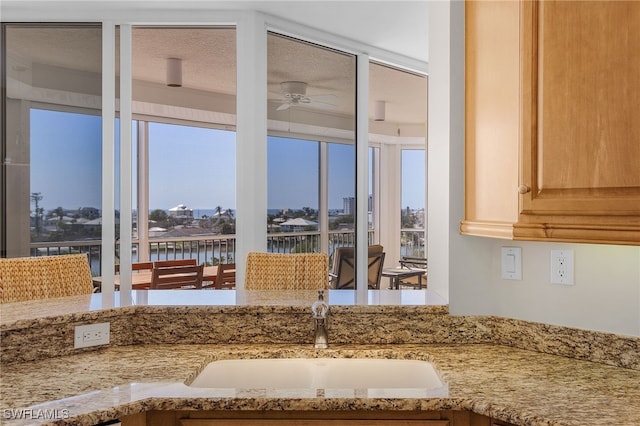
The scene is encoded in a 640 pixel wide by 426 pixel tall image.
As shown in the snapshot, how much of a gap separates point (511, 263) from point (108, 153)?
258cm

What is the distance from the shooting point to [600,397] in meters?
1.29

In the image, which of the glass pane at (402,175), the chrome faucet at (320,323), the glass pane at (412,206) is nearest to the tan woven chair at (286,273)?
the chrome faucet at (320,323)

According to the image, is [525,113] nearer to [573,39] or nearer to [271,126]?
[573,39]

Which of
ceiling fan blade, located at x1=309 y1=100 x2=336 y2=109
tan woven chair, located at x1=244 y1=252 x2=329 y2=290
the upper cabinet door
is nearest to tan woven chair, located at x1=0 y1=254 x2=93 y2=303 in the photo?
tan woven chair, located at x1=244 y1=252 x2=329 y2=290

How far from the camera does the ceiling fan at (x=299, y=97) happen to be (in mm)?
3756

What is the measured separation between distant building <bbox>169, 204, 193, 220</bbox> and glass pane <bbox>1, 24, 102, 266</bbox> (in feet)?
2.42

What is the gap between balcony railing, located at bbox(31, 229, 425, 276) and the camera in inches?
135

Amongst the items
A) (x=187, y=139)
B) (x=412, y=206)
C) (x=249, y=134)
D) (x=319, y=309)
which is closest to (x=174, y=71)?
(x=187, y=139)

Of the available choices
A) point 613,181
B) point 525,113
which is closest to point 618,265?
point 613,181

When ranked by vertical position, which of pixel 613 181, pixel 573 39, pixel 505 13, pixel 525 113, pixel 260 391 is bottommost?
pixel 260 391

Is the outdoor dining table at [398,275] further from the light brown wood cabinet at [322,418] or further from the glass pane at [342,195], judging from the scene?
the light brown wood cabinet at [322,418]

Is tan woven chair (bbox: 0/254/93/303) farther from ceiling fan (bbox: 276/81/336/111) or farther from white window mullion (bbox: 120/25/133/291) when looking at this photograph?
ceiling fan (bbox: 276/81/336/111)

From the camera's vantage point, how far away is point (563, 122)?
4.54ft

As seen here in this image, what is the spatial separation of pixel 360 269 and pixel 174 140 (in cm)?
191
